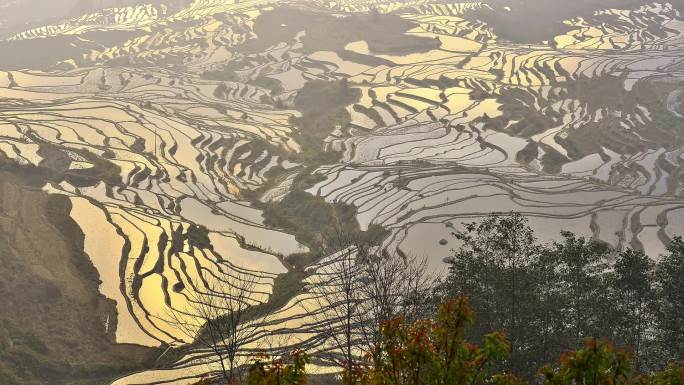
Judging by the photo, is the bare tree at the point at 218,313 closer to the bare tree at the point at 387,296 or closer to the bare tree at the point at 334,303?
the bare tree at the point at 334,303

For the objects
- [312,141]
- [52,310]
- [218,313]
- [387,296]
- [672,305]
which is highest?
[312,141]

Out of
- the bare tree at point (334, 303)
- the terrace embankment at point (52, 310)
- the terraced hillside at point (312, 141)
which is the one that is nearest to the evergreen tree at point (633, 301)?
the bare tree at point (334, 303)

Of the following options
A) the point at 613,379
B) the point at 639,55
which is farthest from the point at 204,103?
the point at 613,379

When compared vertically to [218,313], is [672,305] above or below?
below

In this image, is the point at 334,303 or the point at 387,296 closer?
the point at 387,296

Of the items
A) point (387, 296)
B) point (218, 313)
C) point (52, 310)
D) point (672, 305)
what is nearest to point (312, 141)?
point (218, 313)

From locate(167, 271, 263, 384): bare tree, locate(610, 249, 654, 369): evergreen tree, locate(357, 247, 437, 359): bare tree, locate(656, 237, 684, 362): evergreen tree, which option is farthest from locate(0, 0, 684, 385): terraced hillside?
locate(656, 237, 684, 362): evergreen tree

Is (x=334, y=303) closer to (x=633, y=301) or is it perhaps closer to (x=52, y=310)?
(x=633, y=301)

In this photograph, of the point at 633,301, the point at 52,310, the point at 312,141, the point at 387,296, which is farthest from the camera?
the point at 312,141
